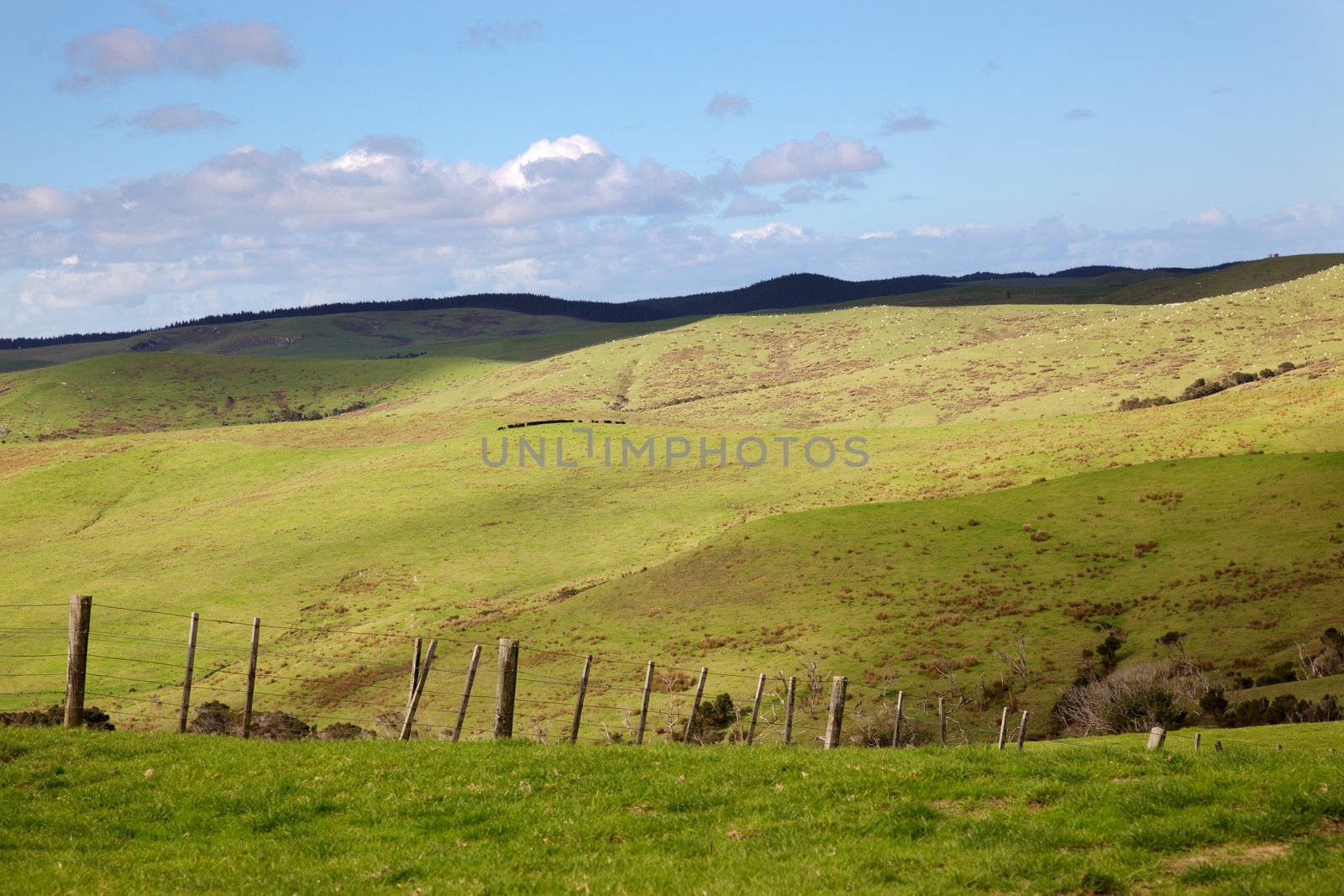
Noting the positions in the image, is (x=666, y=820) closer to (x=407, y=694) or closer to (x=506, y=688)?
(x=506, y=688)

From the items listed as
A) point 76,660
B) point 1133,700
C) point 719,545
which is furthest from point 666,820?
point 719,545

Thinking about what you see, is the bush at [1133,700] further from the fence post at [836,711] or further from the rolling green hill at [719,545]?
the fence post at [836,711]

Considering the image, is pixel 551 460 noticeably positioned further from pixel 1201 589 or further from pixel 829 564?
pixel 1201 589

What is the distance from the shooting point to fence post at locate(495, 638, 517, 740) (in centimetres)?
1964

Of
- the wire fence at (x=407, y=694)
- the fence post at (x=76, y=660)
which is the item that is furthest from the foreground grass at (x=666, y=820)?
the wire fence at (x=407, y=694)

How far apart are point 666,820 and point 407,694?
48.9 m

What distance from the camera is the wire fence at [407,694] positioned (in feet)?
153

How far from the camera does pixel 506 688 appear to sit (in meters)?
19.7

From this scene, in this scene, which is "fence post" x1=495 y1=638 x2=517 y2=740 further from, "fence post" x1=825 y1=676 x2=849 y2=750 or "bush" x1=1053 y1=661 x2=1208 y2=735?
"bush" x1=1053 y1=661 x2=1208 y2=735

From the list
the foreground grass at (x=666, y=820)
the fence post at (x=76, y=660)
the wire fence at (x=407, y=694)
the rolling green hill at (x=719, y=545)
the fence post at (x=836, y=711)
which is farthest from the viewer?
the rolling green hill at (x=719, y=545)

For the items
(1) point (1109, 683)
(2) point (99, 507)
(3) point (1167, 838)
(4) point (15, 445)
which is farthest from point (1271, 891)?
(4) point (15, 445)

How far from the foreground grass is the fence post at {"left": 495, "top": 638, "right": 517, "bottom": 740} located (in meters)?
2.25

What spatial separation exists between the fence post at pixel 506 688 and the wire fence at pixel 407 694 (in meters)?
19.8

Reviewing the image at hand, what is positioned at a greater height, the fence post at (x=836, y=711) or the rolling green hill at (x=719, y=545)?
the fence post at (x=836, y=711)
